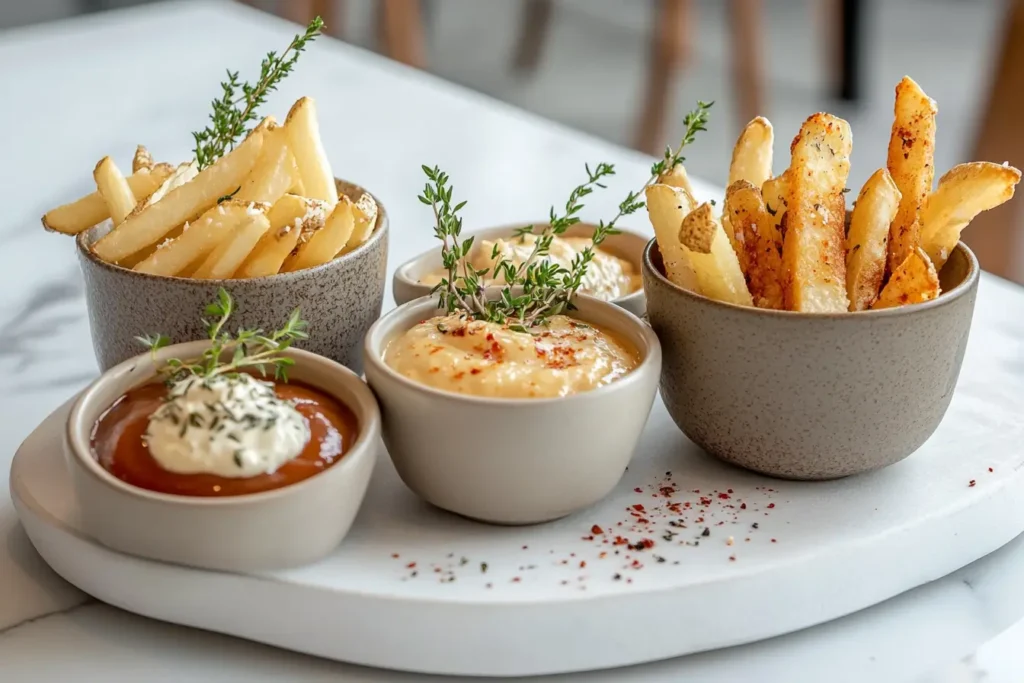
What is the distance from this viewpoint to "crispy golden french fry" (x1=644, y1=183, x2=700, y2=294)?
146 centimetres

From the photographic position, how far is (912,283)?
142 cm

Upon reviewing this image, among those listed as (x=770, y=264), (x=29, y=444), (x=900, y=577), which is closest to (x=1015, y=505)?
(x=900, y=577)

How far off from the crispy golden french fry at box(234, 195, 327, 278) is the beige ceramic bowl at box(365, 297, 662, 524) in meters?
0.18

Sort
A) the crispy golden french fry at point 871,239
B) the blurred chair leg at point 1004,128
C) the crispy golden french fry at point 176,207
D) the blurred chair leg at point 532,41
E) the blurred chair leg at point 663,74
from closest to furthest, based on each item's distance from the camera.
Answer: the crispy golden french fry at point 871,239 → the crispy golden french fry at point 176,207 → the blurred chair leg at point 1004,128 → the blurred chair leg at point 663,74 → the blurred chair leg at point 532,41

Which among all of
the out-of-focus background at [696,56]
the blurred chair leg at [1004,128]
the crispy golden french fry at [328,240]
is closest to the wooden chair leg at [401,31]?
the out-of-focus background at [696,56]

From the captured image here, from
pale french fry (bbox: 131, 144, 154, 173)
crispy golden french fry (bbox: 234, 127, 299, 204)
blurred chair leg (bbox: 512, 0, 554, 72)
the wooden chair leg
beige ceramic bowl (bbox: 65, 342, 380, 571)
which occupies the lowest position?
blurred chair leg (bbox: 512, 0, 554, 72)

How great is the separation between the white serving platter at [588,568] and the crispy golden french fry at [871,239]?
0.23m

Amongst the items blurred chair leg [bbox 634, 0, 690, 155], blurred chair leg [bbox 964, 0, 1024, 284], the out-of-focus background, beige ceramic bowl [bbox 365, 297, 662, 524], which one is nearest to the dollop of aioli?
beige ceramic bowl [bbox 365, 297, 662, 524]

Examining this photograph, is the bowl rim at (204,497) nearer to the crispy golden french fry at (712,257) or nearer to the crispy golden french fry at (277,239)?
the crispy golden french fry at (277,239)

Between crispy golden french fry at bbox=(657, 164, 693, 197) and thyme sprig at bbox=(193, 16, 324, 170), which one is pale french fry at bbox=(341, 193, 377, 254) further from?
crispy golden french fry at bbox=(657, 164, 693, 197)

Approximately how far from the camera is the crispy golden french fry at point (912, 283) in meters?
1.41

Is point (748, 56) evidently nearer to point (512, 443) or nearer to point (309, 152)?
point (309, 152)

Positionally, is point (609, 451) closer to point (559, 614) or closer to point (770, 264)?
point (559, 614)

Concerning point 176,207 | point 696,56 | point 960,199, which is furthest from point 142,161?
point 696,56
